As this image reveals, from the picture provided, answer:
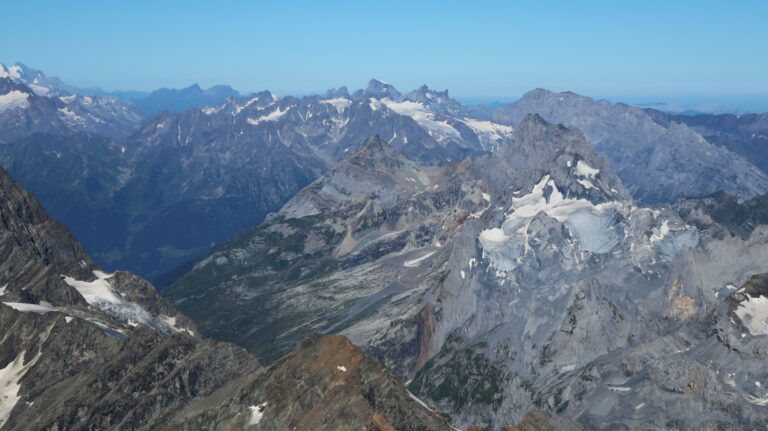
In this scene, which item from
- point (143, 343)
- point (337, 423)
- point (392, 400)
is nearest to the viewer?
point (337, 423)

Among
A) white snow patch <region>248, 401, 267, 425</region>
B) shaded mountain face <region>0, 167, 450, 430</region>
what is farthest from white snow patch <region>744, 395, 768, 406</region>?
white snow patch <region>248, 401, 267, 425</region>

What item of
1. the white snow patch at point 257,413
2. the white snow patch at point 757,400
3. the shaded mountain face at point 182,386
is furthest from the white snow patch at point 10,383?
the white snow patch at point 757,400

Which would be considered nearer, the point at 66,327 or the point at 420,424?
the point at 420,424

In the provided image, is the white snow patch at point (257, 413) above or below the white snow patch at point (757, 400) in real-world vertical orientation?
above

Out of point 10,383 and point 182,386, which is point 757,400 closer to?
point 182,386

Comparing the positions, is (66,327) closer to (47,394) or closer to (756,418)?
(47,394)

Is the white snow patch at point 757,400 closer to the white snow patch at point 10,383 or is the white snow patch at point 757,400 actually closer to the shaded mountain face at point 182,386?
the shaded mountain face at point 182,386

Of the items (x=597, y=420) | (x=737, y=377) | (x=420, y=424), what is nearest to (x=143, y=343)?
(x=420, y=424)
